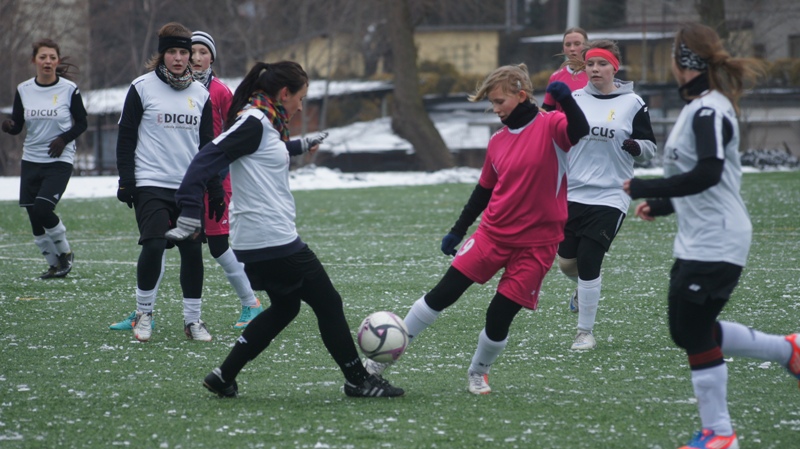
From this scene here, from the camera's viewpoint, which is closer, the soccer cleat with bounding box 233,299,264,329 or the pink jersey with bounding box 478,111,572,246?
the pink jersey with bounding box 478,111,572,246

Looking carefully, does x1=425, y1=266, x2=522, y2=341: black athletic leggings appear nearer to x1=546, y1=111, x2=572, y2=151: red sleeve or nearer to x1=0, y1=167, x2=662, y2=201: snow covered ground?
x1=546, y1=111, x2=572, y2=151: red sleeve

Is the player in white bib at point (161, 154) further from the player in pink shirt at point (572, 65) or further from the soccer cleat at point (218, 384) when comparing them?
the player in pink shirt at point (572, 65)

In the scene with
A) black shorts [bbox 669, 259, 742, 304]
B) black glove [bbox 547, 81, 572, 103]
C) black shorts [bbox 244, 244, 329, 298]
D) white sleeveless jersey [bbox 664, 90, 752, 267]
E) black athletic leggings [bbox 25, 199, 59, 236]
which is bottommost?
black athletic leggings [bbox 25, 199, 59, 236]

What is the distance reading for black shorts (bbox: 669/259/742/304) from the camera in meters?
4.27

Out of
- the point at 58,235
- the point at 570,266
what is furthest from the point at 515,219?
the point at 58,235

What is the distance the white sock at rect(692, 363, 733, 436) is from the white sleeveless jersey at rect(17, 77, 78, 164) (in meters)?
7.60

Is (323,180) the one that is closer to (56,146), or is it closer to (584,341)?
(56,146)

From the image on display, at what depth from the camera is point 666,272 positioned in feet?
34.2

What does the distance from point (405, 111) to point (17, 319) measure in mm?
27025

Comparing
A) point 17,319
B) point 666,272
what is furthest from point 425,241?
point 17,319

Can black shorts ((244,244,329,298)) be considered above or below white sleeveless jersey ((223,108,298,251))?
below

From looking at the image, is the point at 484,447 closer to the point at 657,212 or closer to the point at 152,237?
the point at 657,212

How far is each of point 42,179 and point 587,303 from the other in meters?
6.08

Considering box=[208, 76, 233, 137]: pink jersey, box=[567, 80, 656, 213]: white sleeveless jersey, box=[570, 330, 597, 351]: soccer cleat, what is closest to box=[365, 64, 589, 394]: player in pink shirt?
box=[570, 330, 597, 351]: soccer cleat
